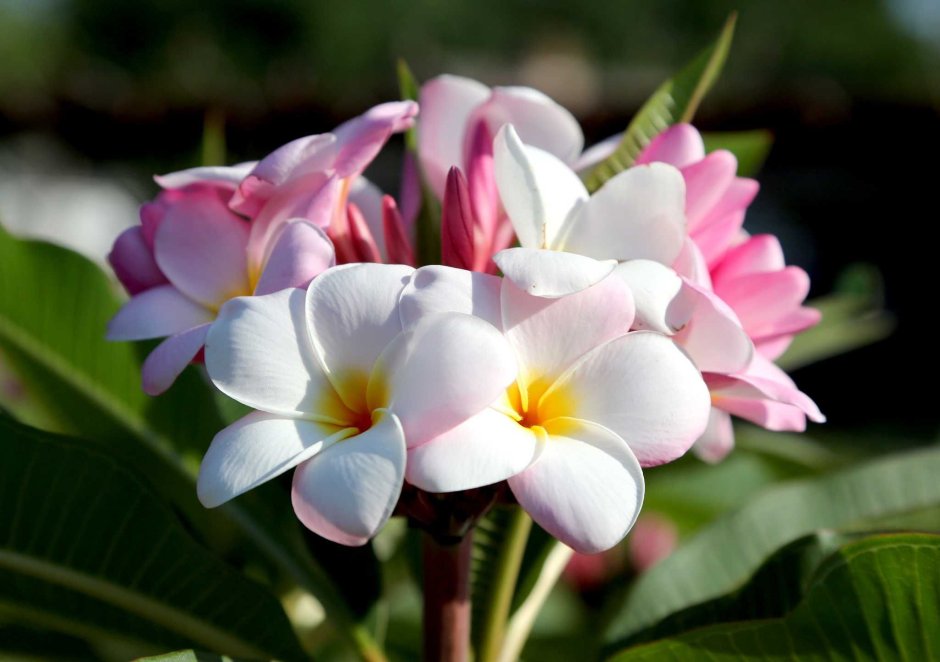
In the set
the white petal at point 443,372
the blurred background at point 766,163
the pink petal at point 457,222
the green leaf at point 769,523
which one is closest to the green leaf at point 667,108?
the pink petal at point 457,222

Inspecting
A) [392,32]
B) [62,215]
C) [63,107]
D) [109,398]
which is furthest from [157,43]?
[109,398]

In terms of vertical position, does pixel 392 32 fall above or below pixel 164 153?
below

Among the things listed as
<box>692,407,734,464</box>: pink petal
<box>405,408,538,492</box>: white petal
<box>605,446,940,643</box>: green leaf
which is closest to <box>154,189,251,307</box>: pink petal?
<box>405,408,538,492</box>: white petal

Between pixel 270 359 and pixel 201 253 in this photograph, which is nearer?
pixel 270 359

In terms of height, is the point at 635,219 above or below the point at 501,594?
above

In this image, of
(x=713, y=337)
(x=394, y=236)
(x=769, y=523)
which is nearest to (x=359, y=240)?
(x=394, y=236)

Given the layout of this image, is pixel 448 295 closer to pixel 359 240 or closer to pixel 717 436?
pixel 359 240

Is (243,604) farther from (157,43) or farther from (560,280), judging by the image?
(157,43)
